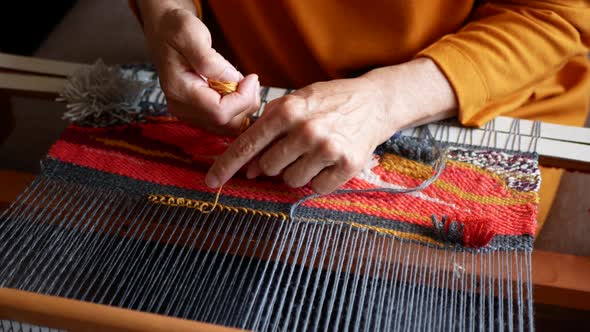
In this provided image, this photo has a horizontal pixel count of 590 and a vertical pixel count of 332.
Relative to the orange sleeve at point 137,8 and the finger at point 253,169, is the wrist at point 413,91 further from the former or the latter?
the orange sleeve at point 137,8

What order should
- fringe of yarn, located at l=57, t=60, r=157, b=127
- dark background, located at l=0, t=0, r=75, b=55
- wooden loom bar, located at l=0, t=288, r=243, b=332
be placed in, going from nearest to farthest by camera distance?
wooden loom bar, located at l=0, t=288, r=243, b=332 < fringe of yarn, located at l=57, t=60, r=157, b=127 < dark background, located at l=0, t=0, r=75, b=55

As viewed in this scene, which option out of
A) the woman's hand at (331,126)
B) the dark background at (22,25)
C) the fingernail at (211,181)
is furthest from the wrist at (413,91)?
the dark background at (22,25)

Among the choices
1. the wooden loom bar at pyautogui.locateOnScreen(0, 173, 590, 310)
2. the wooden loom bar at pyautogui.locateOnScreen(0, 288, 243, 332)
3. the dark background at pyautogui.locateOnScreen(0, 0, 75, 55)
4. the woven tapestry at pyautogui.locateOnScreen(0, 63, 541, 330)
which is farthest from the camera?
the dark background at pyautogui.locateOnScreen(0, 0, 75, 55)

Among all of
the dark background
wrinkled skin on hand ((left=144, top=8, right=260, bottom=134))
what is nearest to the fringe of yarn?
wrinkled skin on hand ((left=144, top=8, right=260, bottom=134))

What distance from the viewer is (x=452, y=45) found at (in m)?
1.09

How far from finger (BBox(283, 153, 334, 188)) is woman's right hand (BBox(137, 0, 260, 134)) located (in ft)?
0.41

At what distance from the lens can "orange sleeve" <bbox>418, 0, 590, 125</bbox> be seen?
1064 millimetres

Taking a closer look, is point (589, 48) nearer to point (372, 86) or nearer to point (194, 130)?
point (372, 86)

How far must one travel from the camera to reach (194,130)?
1.13 metres

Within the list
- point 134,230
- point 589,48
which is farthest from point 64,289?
point 589,48

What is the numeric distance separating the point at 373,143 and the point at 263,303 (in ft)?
1.02

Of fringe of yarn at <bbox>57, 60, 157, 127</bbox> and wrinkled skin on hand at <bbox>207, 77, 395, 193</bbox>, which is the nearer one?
wrinkled skin on hand at <bbox>207, 77, 395, 193</bbox>

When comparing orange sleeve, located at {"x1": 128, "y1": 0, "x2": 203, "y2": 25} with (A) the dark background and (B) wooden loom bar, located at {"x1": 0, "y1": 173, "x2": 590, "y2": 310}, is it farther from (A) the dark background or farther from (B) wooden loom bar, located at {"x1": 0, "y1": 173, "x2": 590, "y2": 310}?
(A) the dark background

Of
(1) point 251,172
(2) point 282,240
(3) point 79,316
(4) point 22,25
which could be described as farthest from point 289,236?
(4) point 22,25
